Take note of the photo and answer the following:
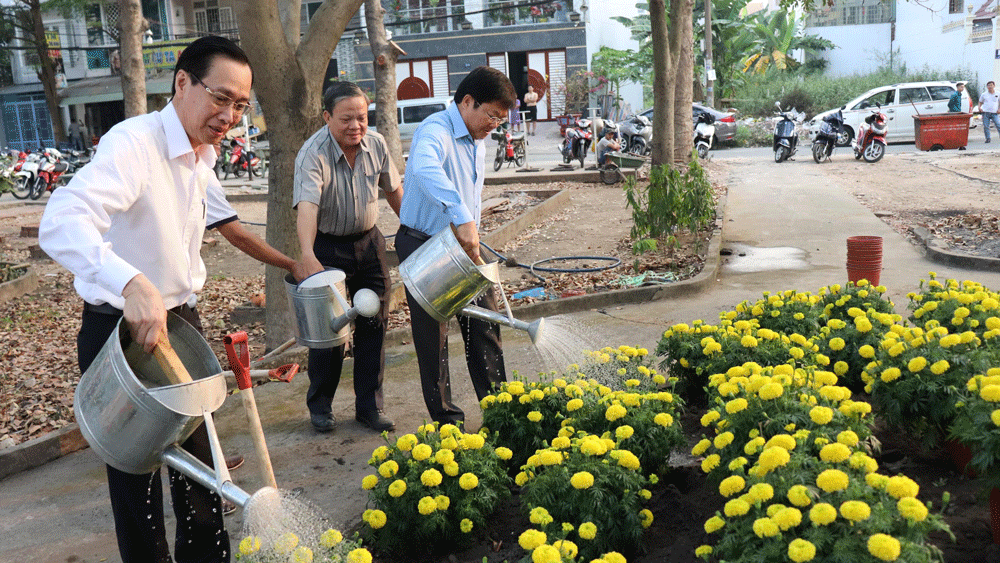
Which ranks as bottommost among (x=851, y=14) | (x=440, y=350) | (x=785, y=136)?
(x=440, y=350)

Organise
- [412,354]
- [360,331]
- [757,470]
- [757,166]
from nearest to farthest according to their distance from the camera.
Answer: [757,470] < [360,331] < [412,354] < [757,166]

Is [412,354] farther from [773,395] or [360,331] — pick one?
[773,395]

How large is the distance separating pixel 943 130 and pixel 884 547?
2029 cm

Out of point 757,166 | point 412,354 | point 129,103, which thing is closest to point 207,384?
point 412,354

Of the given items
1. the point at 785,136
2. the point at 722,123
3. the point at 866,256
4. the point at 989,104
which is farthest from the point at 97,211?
the point at 989,104

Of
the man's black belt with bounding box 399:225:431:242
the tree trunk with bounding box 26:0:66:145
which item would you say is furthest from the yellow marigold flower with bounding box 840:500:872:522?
the tree trunk with bounding box 26:0:66:145

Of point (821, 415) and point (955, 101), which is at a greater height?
point (955, 101)

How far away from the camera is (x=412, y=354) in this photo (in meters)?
5.91

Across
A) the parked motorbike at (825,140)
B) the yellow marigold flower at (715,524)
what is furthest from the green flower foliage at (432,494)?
the parked motorbike at (825,140)

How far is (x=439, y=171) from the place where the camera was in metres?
3.80

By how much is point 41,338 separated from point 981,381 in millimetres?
7142

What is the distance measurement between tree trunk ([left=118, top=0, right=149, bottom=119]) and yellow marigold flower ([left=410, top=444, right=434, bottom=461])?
9.83m

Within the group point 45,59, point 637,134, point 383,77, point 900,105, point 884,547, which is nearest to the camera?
point 884,547

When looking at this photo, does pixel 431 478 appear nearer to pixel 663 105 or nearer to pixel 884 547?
pixel 884 547
